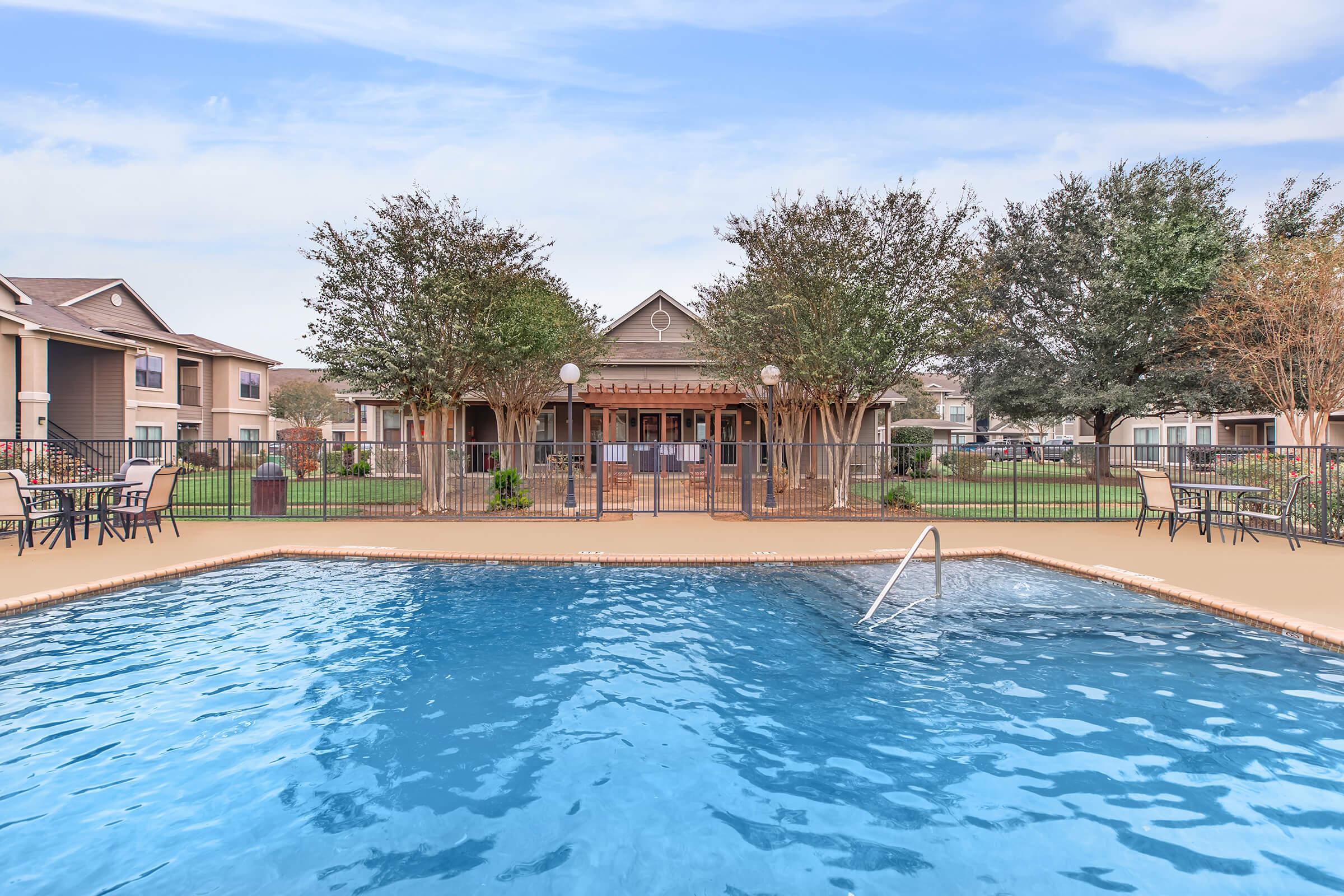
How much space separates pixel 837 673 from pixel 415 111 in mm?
17577

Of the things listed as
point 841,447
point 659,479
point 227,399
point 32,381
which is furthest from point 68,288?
point 841,447

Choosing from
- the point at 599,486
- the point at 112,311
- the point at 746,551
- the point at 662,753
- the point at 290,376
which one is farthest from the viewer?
the point at 290,376

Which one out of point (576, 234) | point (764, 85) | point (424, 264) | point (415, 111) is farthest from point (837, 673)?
point (576, 234)

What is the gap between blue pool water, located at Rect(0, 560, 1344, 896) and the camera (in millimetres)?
2990

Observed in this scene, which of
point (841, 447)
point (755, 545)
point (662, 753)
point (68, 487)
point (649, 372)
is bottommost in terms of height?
point (662, 753)

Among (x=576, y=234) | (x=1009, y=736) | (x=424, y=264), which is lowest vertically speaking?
(x=1009, y=736)

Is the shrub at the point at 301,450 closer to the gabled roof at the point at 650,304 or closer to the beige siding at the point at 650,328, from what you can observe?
the gabled roof at the point at 650,304

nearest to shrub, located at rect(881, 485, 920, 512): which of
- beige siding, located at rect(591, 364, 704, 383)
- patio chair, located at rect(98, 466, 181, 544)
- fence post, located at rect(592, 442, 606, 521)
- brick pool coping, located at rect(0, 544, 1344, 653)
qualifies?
brick pool coping, located at rect(0, 544, 1344, 653)

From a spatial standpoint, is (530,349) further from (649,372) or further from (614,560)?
(614,560)

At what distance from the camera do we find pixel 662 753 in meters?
4.13

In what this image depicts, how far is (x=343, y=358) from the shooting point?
14656 millimetres

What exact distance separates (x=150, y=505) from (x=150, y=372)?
2354cm

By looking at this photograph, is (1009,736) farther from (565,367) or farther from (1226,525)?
(565,367)

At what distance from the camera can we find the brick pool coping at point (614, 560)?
274 inches
